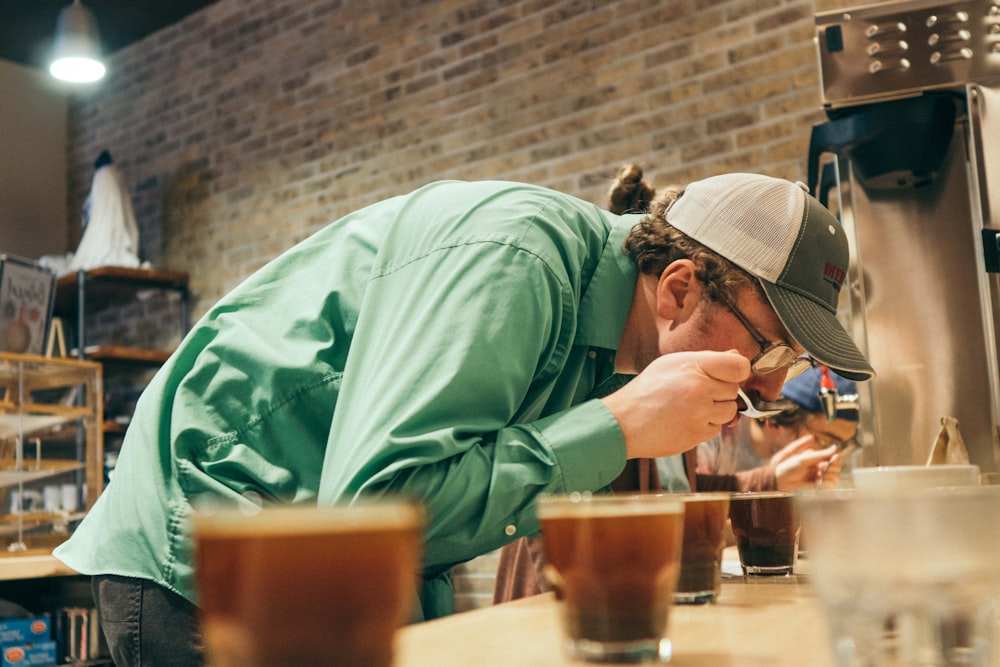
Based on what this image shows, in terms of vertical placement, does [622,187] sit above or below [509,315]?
above

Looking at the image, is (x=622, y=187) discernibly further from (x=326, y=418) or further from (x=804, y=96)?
(x=804, y=96)

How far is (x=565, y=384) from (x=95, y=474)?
117 inches

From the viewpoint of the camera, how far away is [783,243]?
4.22 feet

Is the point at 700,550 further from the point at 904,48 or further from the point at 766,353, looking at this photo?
the point at 904,48

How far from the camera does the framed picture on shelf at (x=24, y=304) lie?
4559 mm

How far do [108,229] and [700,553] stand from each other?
5.64 m

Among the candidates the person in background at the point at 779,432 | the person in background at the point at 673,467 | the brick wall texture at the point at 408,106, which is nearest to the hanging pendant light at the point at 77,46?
the brick wall texture at the point at 408,106

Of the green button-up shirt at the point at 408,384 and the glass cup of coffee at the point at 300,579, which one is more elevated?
the green button-up shirt at the point at 408,384

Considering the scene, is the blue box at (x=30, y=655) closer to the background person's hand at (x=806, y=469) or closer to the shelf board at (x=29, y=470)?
the shelf board at (x=29, y=470)

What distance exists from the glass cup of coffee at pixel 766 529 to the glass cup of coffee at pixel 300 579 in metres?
0.63

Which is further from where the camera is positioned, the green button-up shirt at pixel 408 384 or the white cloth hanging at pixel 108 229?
the white cloth hanging at pixel 108 229

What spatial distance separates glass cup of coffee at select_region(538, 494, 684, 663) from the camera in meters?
0.57

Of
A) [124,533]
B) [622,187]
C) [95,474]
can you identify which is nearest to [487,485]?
[124,533]

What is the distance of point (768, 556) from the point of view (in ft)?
3.35
